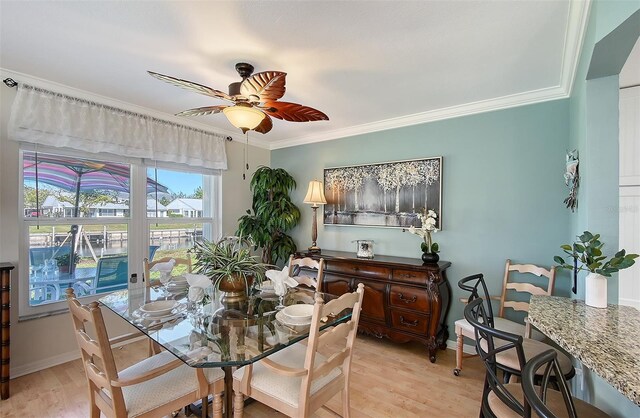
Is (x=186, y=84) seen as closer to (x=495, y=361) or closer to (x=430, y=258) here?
(x=495, y=361)

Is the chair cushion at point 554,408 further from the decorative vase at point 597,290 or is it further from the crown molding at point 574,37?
the crown molding at point 574,37

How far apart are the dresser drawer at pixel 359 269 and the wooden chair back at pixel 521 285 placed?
1.04m

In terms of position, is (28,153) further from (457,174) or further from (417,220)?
(457,174)

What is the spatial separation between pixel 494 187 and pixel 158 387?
313 cm

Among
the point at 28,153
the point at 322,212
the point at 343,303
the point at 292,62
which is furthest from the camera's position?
the point at 322,212

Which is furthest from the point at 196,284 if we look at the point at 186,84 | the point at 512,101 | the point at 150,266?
the point at 512,101

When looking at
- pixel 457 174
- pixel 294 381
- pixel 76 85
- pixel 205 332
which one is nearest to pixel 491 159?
pixel 457 174

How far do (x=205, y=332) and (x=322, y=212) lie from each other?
2.64 metres

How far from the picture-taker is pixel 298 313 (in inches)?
71.6

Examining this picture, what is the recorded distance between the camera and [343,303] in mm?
1527

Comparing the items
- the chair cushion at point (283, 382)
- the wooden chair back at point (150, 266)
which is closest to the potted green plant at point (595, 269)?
the chair cushion at point (283, 382)

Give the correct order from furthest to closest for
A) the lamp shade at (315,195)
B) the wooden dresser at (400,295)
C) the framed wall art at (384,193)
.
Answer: the lamp shade at (315,195), the framed wall art at (384,193), the wooden dresser at (400,295)

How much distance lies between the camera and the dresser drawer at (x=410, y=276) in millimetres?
2796

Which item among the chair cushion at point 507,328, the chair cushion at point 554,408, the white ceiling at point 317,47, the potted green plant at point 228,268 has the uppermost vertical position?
the white ceiling at point 317,47
